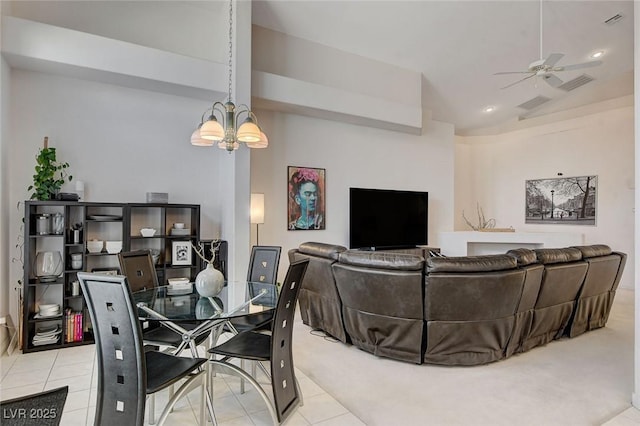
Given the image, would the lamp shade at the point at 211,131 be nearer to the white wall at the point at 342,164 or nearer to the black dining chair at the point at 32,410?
the black dining chair at the point at 32,410

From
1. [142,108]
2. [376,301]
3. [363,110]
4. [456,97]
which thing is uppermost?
[456,97]

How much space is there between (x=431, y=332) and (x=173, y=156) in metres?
3.76

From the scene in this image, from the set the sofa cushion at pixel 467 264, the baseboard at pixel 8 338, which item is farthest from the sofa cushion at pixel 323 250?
the baseboard at pixel 8 338

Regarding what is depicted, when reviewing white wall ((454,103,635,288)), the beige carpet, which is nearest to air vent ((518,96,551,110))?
white wall ((454,103,635,288))

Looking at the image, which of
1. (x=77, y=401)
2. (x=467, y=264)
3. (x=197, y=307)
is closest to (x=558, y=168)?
(x=467, y=264)

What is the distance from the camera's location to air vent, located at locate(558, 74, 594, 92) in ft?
21.4

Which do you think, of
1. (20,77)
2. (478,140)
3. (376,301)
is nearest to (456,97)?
(478,140)

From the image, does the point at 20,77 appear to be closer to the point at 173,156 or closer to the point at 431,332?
the point at 173,156

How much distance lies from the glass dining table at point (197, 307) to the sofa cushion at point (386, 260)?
809 millimetres

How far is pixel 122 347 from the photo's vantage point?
→ 1.83 meters

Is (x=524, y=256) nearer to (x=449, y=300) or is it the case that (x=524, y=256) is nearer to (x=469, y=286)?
Answer: (x=469, y=286)

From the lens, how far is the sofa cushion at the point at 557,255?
3.48 m

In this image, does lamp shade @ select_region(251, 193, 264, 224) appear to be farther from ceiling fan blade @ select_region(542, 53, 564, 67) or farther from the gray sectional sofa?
ceiling fan blade @ select_region(542, 53, 564, 67)

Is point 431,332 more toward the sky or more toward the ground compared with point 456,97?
more toward the ground
